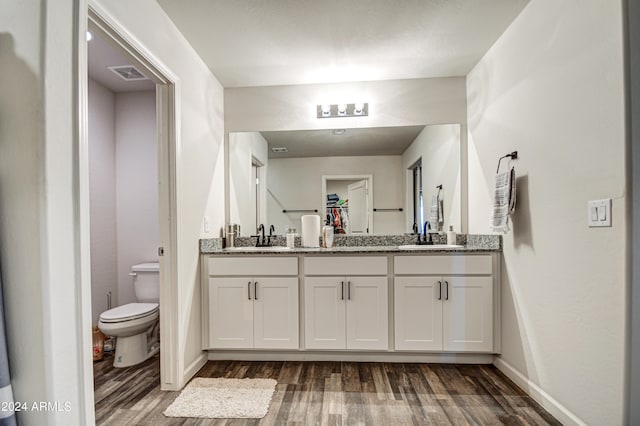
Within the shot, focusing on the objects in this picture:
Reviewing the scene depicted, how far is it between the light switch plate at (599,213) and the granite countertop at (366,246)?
89 cm

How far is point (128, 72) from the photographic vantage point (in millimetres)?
2713

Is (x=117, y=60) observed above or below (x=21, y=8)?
above

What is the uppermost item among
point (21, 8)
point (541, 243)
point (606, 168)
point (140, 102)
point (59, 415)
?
point (140, 102)

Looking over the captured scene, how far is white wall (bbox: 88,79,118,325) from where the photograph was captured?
2.86m

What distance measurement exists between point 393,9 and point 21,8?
177cm

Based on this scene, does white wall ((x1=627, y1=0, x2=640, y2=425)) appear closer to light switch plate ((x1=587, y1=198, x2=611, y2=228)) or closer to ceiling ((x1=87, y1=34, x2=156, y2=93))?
light switch plate ((x1=587, y1=198, x2=611, y2=228))

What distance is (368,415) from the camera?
1731 millimetres

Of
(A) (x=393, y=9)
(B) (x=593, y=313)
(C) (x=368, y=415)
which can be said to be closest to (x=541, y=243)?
(B) (x=593, y=313)

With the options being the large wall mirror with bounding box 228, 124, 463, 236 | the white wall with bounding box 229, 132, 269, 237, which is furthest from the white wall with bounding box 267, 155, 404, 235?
the white wall with bounding box 229, 132, 269, 237

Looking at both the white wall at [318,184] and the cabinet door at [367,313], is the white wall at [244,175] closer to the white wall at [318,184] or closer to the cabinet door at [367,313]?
the white wall at [318,184]

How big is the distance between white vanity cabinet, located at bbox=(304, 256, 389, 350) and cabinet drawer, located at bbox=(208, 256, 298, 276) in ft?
0.46

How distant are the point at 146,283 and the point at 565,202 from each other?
125 inches

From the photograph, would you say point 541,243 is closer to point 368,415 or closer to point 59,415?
point 368,415

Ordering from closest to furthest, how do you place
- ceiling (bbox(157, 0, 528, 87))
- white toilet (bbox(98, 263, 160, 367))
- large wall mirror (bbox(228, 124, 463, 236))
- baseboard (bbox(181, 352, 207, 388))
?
ceiling (bbox(157, 0, 528, 87)) → baseboard (bbox(181, 352, 207, 388)) → white toilet (bbox(98, 263, 160, 367)) → large wall mirror (bbox(228, 124, 463, 236))
